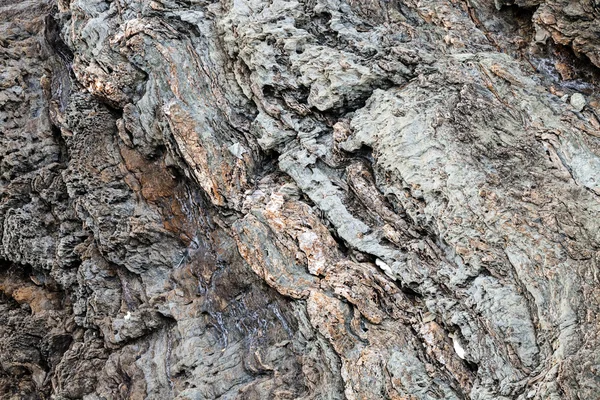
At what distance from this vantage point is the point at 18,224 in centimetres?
1523

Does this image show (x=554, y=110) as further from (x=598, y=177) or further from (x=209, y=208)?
(x=209, y=208)

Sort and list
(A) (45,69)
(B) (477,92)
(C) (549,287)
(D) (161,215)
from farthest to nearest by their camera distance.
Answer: (A) (45,69)
(D) (161,215)
(B) (477,92)
(C) (549,287)

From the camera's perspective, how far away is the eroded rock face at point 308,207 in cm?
848

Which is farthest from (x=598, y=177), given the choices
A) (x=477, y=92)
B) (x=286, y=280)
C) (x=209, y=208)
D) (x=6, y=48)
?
(x=6, y=48)

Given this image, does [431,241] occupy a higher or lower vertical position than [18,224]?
higher

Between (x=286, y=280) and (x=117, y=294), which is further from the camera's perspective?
(x=117, y=294)

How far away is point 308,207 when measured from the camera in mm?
10516

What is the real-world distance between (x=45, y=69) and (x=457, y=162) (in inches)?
496

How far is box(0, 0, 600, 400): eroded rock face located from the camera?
8.48 meters

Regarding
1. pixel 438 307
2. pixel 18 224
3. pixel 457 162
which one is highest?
pixel 457 162

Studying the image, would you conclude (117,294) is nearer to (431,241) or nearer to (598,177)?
(431,241)

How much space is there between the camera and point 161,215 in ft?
43.6

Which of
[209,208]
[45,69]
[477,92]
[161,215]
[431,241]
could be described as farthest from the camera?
[45,69]

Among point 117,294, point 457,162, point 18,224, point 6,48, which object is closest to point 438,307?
point 457,162
